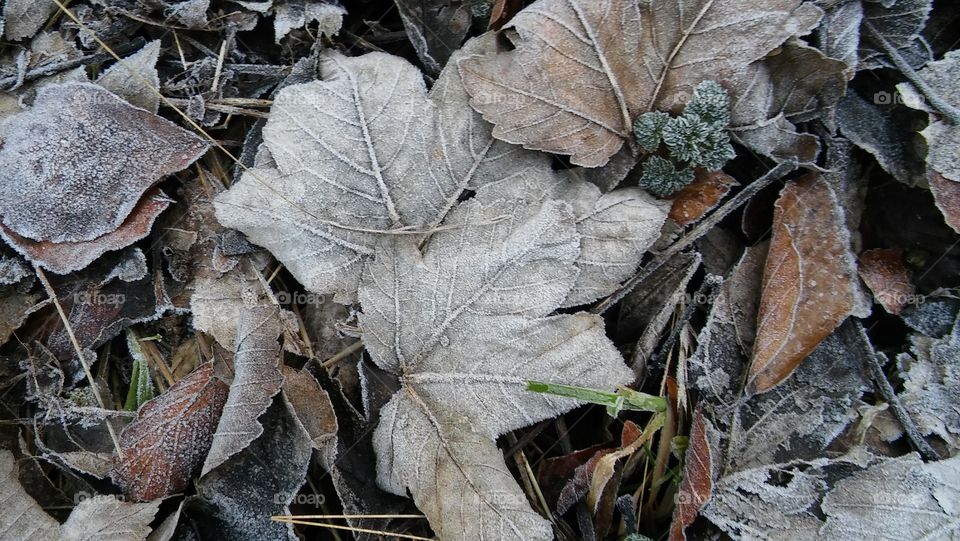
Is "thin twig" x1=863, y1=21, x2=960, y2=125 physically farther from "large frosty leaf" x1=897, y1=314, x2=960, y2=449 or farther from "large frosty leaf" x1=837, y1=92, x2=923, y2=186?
"large frosty leaf" x1=897, y1=314, x2=960, y2=449

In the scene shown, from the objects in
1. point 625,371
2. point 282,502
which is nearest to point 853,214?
point 625,371

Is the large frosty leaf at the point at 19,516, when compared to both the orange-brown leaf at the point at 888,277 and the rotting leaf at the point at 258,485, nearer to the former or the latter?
the rotting leaf at the point at 258,485

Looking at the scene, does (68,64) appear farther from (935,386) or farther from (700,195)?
(935,386)

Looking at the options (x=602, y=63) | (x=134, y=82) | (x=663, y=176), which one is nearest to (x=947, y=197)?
A: (x=663, y=176)

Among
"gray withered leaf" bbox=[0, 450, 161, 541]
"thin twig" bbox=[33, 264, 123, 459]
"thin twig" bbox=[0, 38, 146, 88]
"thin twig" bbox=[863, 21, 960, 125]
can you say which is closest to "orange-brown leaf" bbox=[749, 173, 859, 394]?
"thin twig" bbox=[863, 21, 960, 125]

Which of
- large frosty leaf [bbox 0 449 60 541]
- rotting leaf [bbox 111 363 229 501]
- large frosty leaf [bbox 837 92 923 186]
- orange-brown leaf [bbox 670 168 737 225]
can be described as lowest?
large frosty leaf [bbox 0 449 60 541]

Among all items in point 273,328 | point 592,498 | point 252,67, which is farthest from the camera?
point 252,67

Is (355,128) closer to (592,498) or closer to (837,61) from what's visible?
(592,498)

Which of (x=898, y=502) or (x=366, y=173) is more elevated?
(x=366, y=173)
